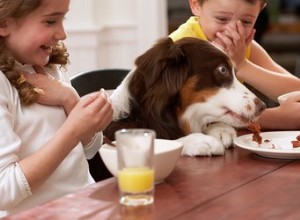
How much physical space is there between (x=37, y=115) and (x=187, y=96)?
42cm

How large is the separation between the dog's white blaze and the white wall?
2.32 metres

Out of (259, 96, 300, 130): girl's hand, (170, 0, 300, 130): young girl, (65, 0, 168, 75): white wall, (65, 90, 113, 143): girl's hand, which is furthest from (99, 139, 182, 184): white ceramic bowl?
(65, 0, 168, 75): white wall

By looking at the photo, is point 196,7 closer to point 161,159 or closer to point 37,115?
point 37,115

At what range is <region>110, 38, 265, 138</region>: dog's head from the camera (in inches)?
67.5

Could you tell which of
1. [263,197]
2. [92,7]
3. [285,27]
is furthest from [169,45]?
[285,27]

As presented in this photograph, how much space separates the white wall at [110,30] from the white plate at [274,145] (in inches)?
92.5

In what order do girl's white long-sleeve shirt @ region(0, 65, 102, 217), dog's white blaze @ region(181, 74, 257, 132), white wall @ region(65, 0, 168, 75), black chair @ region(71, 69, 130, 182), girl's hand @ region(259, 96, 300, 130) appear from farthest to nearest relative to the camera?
white wall @ region(65, 0, 168, 75) < black chair @ region(71, 69, 130, 182) < girl's hand @ region(259, 96, 300, 130) < dog's white blaze @ region(181, 74, 257, 132) < girl's white long-sleeve shirt @ region(0, 65, 102, 217)

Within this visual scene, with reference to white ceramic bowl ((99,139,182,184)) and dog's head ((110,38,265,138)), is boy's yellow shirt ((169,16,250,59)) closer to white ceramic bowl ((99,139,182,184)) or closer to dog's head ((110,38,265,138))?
dog's head ((110,38,265,138))

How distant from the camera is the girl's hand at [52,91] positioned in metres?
1.63

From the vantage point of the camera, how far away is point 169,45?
177cm

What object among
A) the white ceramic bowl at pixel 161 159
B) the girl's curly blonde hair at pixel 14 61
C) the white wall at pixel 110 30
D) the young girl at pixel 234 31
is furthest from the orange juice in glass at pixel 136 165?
the white wall at pixel 110 30

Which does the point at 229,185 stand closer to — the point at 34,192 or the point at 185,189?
the point at 185,189

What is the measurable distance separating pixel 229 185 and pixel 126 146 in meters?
0.31

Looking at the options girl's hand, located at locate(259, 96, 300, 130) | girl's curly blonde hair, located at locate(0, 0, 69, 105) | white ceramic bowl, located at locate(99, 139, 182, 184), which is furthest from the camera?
girl's hand, located at locate(259, 96, 300, 130)
